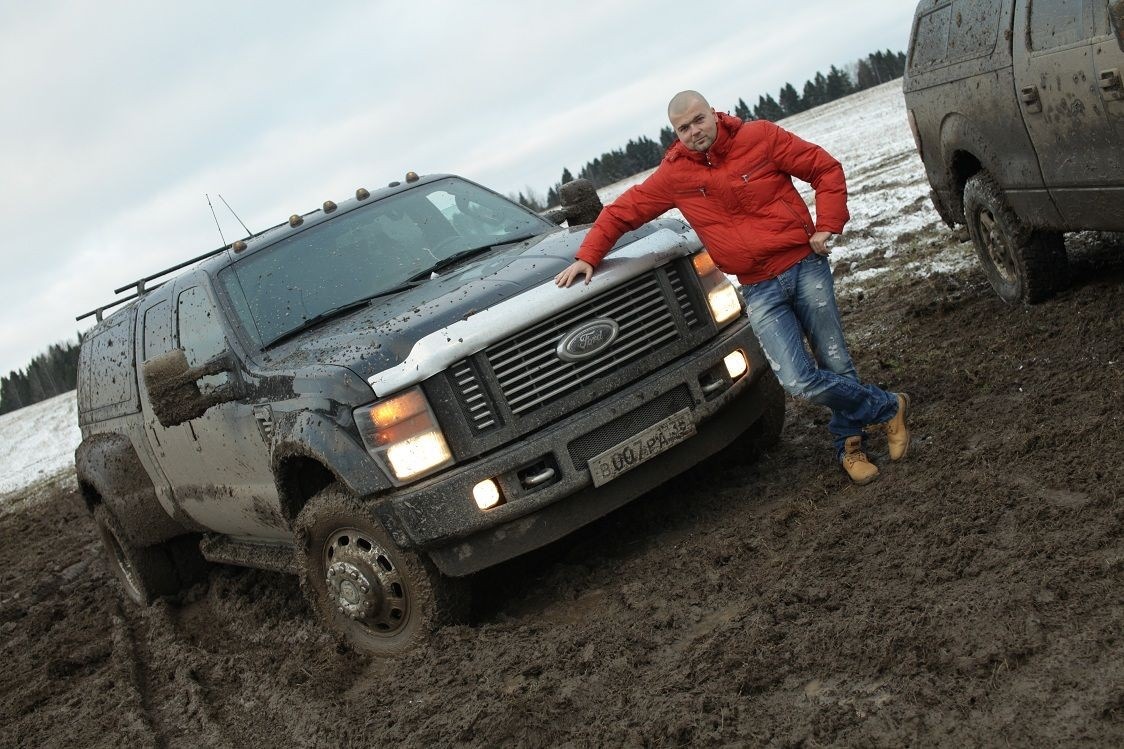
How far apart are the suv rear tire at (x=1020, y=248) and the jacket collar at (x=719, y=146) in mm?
2747

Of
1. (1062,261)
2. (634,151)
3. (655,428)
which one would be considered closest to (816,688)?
(655,428)

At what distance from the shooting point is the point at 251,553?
275 inches

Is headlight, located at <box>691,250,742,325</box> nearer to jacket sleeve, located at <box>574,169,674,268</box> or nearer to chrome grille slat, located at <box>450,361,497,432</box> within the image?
jacket sleeve, located at <box>574,169,674,268</box>

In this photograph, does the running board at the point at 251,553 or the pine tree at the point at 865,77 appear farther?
the pine tree at the point at 865,77

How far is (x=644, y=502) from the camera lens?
21.9ft

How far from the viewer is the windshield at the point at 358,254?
6234 mm

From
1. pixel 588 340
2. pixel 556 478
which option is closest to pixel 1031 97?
pixel 588 340

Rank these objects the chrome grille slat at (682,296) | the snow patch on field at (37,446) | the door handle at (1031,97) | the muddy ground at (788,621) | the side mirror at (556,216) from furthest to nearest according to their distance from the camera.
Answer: the snow patch on field at (37,446)
the side mirror at (556,216)
the door handle at (1031,97)
the chrome grille slat at (682,296)
the muddy ground at (788,621)

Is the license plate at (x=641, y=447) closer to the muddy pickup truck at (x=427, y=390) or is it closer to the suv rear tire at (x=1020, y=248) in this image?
the muddy pickup truck at (x=427, y=390)

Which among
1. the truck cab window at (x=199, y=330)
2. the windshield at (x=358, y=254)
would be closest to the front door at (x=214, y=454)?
the truck cab window at (x=199, y=330)

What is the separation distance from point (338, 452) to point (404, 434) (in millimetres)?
322

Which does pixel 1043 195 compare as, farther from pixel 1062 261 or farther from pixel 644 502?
pixel 644 502

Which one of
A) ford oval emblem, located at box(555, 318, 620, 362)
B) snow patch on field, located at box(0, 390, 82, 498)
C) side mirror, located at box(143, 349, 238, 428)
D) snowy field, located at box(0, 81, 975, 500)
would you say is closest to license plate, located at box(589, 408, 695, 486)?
ford oval emblem, located at box(555, 318, 620, 362)

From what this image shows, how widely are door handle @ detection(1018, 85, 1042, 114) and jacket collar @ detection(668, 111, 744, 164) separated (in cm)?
212
